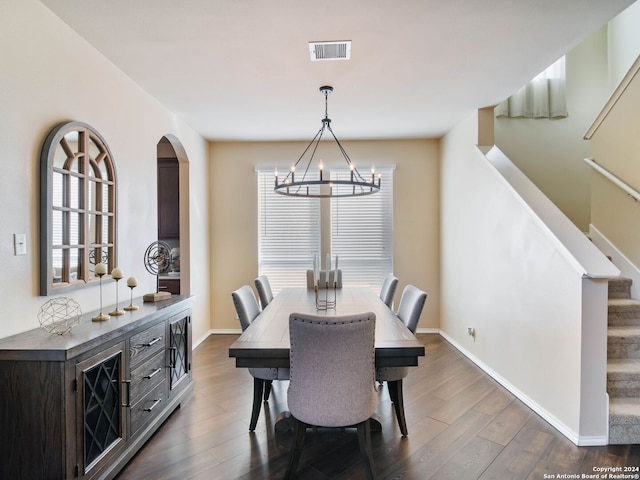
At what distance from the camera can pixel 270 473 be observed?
81.7 inches

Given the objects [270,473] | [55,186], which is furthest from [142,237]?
[270,473]

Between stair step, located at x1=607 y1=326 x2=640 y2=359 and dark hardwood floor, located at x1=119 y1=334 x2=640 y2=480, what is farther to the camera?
stair step, located at x1=607 y1=326 x2=640 y2=359

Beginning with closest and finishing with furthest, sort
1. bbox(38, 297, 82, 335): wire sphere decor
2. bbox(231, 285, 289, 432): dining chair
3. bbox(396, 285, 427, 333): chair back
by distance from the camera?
bbox(38, 297, 82, 335): wire sphere decor → bbox(231, 285, 289, 432): dining chair → bbox(396, 285, 427, 333): chair back

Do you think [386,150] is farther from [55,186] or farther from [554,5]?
[55,186]

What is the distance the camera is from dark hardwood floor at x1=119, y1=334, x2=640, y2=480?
6.86 feet

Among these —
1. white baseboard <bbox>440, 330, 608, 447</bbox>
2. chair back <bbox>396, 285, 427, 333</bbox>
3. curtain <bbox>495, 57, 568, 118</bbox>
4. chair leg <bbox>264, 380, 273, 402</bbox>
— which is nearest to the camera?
white baseboard <bbox>440, 330, 608, 447</bbox>

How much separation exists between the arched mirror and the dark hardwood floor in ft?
4.01

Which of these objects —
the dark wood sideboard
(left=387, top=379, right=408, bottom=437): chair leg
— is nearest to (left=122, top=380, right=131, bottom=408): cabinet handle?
the dark wood sideboard

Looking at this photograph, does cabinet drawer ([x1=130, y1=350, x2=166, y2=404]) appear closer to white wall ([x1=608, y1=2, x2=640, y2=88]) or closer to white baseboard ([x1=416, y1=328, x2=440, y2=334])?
white baseboard ([x1=416, y1=328, x2=440, y2=334])

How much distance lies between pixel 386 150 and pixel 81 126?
3.76 m

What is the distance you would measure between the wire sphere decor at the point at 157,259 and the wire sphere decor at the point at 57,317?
3.26ft

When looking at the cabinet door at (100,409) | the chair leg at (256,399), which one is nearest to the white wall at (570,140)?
the chair leg at (256,399)

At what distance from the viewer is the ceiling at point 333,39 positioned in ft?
6.81

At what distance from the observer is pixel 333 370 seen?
1.83m
